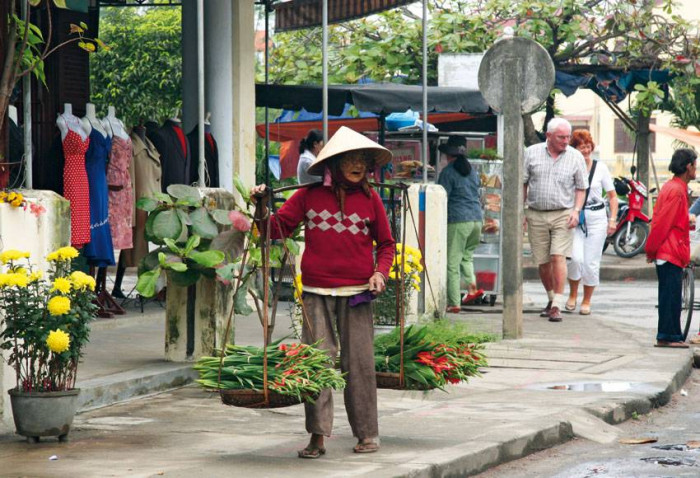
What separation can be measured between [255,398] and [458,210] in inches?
318

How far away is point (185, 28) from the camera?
14.3 metres

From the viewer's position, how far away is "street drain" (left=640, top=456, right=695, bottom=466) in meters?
7.08

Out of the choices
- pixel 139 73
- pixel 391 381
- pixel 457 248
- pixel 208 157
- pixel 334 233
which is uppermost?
pixel 139 73

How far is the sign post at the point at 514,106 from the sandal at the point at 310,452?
5312 millimetres

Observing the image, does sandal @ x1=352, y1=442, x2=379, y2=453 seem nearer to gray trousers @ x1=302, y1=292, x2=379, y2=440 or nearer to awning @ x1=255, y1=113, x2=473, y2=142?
gray trousers @ x1=302, y1=292, x2=379, y2=440

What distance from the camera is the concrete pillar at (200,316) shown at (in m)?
9.21

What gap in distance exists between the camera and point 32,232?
7.18 meters

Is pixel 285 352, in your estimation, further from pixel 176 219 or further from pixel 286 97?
pixel 286 97

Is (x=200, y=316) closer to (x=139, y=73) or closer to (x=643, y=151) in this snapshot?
(x=643, y=151)

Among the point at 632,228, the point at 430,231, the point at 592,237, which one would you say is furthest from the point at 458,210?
the point at 632,228

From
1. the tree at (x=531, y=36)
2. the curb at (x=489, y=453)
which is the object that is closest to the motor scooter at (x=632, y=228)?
the tree at (x=531, y=36)

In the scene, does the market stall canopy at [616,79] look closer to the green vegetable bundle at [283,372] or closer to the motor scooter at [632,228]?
the motor scooter at [632,228]

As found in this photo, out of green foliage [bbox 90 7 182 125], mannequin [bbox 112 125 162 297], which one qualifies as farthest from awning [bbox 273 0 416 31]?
green foliage [bbox 90 7 182 125]

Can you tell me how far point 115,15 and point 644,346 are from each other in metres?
29.9
